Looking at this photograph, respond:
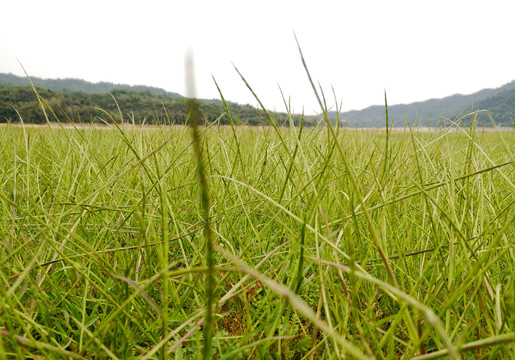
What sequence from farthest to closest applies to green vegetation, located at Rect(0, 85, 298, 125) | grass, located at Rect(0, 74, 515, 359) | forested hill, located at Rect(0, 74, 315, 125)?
forested hill, located at Rect(0, 74, 315, 125)
green vegetation, located at Rect(0, 85, 298, 125)
grass, located at Rect(0, 74, 515, 359)

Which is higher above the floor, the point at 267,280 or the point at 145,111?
the point at 145,111

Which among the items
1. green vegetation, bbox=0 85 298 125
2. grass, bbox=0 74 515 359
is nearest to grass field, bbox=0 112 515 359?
grass, bbox=0 74 515 359

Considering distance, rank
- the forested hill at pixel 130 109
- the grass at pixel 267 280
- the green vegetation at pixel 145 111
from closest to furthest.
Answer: the grass at pixel 267 280 < the green vegetation at pixel 145 111 < the forested hill at pixel 130 109

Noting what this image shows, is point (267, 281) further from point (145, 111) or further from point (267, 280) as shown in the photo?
point (145, 111)

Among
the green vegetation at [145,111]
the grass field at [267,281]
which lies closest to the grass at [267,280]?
the grass field at [267,281]

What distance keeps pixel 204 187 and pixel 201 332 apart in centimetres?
51

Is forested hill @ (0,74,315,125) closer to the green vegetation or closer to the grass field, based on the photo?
the green vegetation

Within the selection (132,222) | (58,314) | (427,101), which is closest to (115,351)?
(58,314)

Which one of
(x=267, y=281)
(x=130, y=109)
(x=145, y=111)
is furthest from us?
(x=145, y=111)

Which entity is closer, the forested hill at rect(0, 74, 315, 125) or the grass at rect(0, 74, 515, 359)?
the grass at rect(0, 74, 515, 359)

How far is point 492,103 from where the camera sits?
59062 mm

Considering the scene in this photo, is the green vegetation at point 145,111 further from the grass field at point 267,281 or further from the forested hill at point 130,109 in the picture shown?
the grass field at point 267,281

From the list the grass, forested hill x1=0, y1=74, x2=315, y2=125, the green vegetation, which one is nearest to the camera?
the grass

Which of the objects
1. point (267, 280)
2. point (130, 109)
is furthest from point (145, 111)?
point (267, 280)
